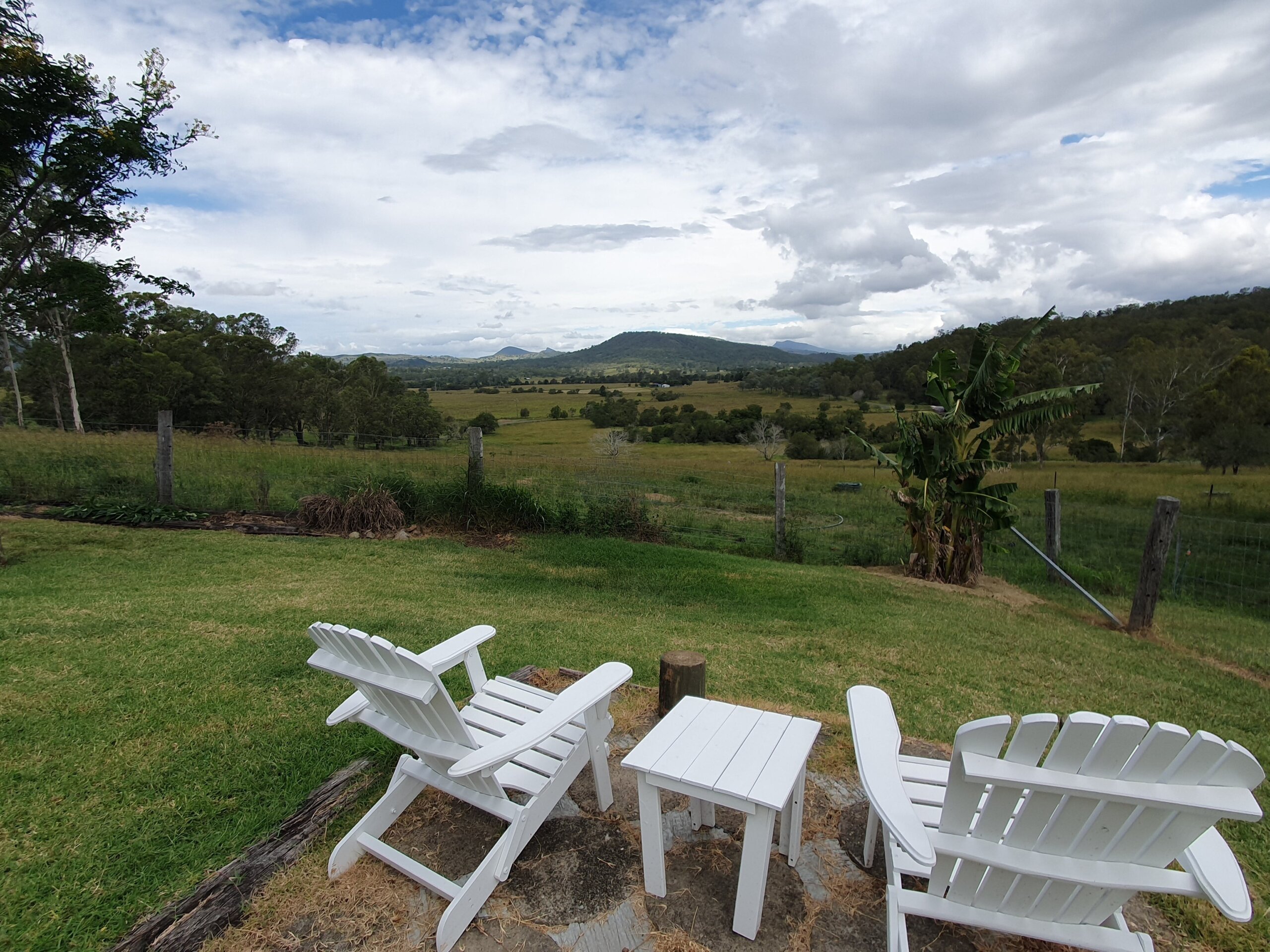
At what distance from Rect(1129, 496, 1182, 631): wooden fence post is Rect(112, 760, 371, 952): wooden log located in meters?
8.02

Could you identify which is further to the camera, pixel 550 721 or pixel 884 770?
pixel 550 721

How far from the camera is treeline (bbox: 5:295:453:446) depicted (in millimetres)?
29375

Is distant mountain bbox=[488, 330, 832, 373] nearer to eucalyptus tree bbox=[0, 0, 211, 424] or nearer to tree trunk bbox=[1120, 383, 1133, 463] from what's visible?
tree trunk bbox=[1120, 383, 1133, 463]

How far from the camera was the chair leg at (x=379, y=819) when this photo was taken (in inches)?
101

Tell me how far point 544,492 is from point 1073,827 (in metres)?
8.94

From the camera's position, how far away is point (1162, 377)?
38094mm

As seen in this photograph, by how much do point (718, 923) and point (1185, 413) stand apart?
46.0m

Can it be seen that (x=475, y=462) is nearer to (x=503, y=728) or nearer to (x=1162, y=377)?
(x=503, y=728)

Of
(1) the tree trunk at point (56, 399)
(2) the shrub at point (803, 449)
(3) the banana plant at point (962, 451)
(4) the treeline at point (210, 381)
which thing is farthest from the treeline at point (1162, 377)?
(1) the tree trunk at point (56, 399)

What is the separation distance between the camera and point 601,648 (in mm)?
5266

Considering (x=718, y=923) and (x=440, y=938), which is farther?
(x=718, y=923)

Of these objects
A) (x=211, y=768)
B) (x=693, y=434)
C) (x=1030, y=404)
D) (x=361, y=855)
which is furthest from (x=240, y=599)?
(x=693, y=434)

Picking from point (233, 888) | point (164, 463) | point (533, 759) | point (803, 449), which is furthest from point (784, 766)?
point (803, 449)

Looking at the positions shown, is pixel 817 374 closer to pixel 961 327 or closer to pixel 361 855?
pixel 961 327
